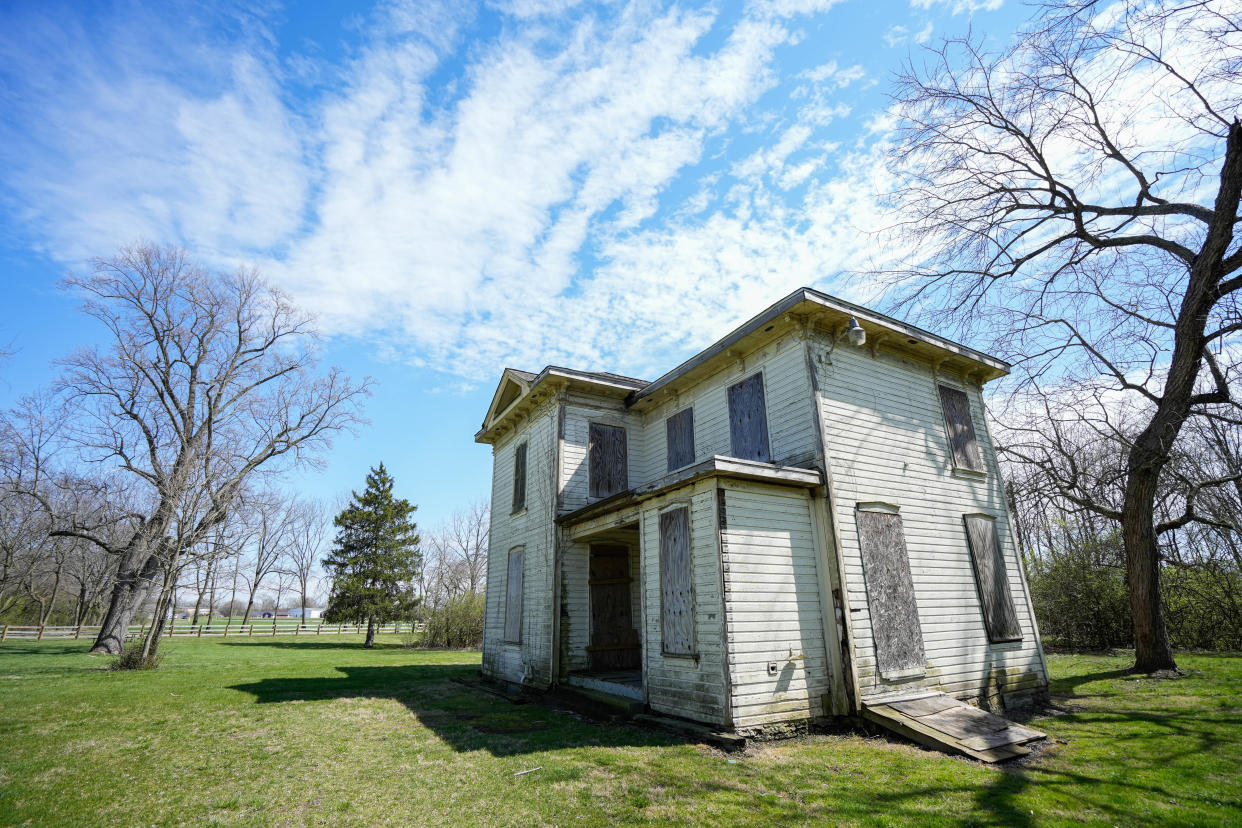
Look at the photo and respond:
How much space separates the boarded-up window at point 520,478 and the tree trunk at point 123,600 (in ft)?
41.6

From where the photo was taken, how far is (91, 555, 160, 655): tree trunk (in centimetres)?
1778

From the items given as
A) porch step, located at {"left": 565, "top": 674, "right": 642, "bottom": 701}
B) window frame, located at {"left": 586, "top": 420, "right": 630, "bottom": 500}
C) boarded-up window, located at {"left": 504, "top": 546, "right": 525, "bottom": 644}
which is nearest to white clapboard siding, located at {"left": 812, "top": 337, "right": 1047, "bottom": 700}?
porch step, located at {"left": 565, "top": 674, "right": 642, "bottom": 701}

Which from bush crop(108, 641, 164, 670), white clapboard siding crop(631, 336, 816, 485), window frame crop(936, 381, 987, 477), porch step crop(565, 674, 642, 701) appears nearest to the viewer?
white clapboard siding crop(631, 336, 816, 485)

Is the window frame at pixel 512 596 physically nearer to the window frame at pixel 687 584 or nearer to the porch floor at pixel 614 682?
the porch floor at pixel 614 682

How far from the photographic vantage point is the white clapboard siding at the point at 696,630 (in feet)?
24.8

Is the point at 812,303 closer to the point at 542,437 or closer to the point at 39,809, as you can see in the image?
the point at 542,437

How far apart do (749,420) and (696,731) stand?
5.27 metres

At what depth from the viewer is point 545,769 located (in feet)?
20.4

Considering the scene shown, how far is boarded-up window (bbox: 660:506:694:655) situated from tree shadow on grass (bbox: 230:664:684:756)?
1288mm

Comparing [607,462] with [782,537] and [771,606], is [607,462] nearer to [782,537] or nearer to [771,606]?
[782,537]

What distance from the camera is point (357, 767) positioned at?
6.40m

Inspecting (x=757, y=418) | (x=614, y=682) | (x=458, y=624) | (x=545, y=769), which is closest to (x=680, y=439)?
(x=757, y=418)

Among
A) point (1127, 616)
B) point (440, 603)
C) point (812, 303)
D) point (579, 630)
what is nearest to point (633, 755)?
point (579, 630)

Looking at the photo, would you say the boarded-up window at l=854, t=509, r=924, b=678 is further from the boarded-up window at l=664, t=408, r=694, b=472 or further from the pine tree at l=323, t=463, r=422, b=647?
the pine tree at l=323, t=463, r=422, b=647
